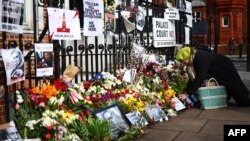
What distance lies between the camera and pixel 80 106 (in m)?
4.81

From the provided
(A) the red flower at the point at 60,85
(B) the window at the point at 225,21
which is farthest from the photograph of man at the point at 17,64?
(B) the window at the point at 225,21

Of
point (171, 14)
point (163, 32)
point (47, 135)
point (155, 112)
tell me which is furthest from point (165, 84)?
point (47, 135)

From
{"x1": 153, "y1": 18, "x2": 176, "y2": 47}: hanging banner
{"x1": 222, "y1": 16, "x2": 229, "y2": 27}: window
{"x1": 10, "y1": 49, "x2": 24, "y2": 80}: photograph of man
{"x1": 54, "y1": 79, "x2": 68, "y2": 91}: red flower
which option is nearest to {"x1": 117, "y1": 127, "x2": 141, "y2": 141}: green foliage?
{"x1": 54, "y1": 79, "x2": 68, "y2": 91}: red flower

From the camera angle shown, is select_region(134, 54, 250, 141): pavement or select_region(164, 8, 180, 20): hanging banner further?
select_region(164, 8, 180, 20): hanging banner

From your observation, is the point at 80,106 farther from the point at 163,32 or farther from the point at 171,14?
the point at 171,14

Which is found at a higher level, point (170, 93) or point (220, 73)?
point (220, 73)

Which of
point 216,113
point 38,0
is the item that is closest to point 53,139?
point 38,0

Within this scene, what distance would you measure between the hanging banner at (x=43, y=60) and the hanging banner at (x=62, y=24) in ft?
0.63

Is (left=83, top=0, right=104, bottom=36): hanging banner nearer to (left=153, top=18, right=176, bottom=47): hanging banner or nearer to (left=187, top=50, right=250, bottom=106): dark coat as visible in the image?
(left=187, top=50, right=250, bottom=106): dark coat

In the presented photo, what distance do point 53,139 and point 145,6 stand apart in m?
4.59

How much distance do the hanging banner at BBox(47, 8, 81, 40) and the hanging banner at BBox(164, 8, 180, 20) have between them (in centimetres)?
363

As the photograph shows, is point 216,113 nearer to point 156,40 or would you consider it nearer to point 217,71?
point 217,71

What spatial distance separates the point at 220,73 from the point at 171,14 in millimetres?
2181

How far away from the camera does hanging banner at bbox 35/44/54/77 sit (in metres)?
4.59
